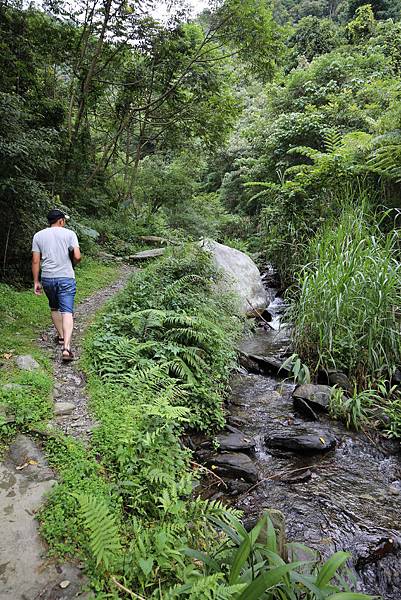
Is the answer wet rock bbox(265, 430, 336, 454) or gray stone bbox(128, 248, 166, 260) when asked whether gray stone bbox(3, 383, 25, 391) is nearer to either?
wet rock bbox(265, 430, 336, 454)

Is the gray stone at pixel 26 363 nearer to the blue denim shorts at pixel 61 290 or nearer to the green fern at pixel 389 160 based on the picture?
the blue denim shorts at pixel 61 290

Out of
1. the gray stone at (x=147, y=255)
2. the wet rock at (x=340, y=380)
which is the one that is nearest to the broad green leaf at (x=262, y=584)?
the wet rock at (x=340, y=380)

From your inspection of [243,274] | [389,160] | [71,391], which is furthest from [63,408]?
[389,160]

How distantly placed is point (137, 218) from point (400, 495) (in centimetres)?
1447

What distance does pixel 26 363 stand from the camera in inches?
170

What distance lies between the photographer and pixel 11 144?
18.3ft

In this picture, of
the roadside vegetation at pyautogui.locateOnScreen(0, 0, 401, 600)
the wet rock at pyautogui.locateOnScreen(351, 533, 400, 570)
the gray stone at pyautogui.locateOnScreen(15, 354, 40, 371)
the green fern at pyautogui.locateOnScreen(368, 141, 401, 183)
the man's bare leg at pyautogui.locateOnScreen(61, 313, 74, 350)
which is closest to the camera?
the roadside vegetation at pyautogui.locateOnScreen(0, 0, 401, 600)

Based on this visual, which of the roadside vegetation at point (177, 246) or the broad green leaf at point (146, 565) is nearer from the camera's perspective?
the broad green leaf at point (146, 565)

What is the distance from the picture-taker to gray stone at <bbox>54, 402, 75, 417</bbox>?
11.8 feet

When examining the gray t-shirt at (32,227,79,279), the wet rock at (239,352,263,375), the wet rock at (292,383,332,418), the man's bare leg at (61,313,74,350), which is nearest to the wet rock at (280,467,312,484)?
the wet rock at (292,383,332,418)

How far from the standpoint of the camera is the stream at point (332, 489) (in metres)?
3.14

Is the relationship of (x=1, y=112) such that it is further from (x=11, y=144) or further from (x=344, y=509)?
(x=344, y=509)

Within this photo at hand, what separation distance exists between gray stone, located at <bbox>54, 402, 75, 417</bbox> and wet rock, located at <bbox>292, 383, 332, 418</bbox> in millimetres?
3021

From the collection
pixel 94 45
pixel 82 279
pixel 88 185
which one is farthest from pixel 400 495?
pixel 94 45
